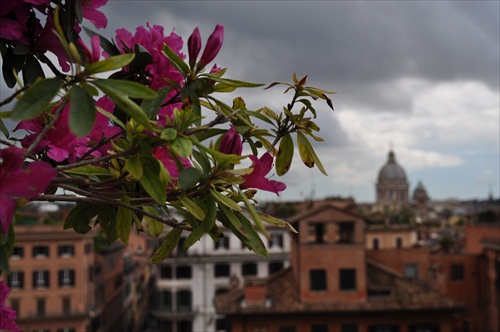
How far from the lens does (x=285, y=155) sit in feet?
6.67

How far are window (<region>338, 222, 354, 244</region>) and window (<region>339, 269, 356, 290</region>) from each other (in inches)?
53.8

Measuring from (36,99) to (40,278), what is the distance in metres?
39.6

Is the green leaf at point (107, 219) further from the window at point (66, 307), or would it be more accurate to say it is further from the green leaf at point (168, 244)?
the window at point (66, 307)

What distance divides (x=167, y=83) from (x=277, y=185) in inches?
17.1

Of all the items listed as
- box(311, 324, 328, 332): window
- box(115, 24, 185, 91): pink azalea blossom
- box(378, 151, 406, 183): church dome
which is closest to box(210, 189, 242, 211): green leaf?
box(115, 24, 185, 91): pink azalea blossom

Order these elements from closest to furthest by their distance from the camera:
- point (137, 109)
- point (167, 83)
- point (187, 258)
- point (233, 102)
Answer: point (137, 109), point (167, 83), point (233, 102), point (187, 258)

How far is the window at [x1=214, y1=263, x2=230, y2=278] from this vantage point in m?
38.2

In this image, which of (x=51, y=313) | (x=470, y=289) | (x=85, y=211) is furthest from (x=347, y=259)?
(x=85, y=211)

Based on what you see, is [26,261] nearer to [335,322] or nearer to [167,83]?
[335,322]

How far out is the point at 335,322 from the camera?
2631cm

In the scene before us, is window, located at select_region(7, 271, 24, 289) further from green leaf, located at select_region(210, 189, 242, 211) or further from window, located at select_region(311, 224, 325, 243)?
green leaf, located at select_region(210, 189, 242, 211)

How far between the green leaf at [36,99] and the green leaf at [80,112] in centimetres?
4

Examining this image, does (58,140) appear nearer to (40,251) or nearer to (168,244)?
(168,244)

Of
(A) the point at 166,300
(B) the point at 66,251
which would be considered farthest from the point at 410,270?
(B) the point at 66,251
